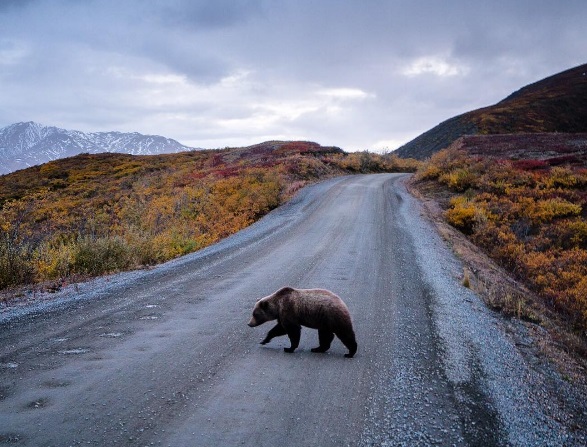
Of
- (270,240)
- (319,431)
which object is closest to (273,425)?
(319,431)

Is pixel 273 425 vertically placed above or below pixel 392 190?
below

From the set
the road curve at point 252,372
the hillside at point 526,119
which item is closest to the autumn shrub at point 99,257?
the road curve at point 252,372

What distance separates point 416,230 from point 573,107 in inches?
2368

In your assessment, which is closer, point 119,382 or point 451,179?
point 119,382

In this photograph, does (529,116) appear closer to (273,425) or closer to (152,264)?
(152,264)

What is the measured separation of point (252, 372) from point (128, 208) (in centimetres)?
2074

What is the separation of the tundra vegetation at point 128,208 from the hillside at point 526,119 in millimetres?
17954

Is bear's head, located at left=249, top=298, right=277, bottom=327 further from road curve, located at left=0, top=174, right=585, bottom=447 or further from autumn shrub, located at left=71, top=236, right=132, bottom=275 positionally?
autumn shrub, located at left=71, top=236, right=132, bottom=275

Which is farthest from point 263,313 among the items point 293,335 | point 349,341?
point 349,341

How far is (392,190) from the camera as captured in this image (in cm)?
2547

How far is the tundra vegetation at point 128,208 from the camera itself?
10.7 metres

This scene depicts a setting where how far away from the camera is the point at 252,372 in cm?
517

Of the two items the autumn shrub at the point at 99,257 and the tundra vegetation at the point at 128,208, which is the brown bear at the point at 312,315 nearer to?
the tundra vegetation at the point at 128,208

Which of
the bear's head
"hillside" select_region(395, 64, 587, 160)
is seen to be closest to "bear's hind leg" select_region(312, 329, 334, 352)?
the bear's head
